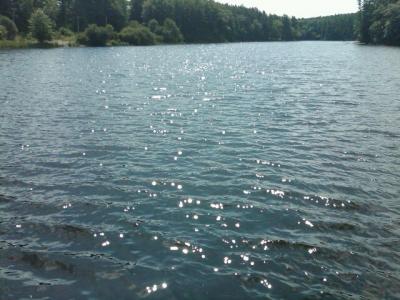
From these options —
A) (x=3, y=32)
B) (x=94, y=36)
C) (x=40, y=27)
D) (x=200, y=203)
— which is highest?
(x=40, y=27)

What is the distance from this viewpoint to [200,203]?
1911cm

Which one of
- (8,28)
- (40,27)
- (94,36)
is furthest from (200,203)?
(94,36)

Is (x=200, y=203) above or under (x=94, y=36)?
under

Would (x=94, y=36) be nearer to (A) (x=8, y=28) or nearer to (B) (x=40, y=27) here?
(B) (x=40, y=27)

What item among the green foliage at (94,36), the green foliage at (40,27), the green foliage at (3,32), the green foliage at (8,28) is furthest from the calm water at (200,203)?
the green foliage at (94,36)

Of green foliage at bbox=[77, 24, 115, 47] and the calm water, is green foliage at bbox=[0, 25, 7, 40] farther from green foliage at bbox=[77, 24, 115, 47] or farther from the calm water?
the calm water

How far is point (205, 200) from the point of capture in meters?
19.4

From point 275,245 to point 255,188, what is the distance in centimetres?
568

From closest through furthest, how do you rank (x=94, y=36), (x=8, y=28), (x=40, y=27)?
(x=8, y=28) < (x=40, y=27) < (x=94, y=36)

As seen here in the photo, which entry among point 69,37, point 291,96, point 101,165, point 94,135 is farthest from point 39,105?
point 69,37

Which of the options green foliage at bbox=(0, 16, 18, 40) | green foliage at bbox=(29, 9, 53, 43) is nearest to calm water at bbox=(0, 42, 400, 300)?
green foliage at bbox=(29, 9, 53, 43)

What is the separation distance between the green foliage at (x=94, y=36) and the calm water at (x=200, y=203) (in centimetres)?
15613

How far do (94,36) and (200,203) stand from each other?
184 metres

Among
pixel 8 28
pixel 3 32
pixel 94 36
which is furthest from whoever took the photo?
pixel 94 36
